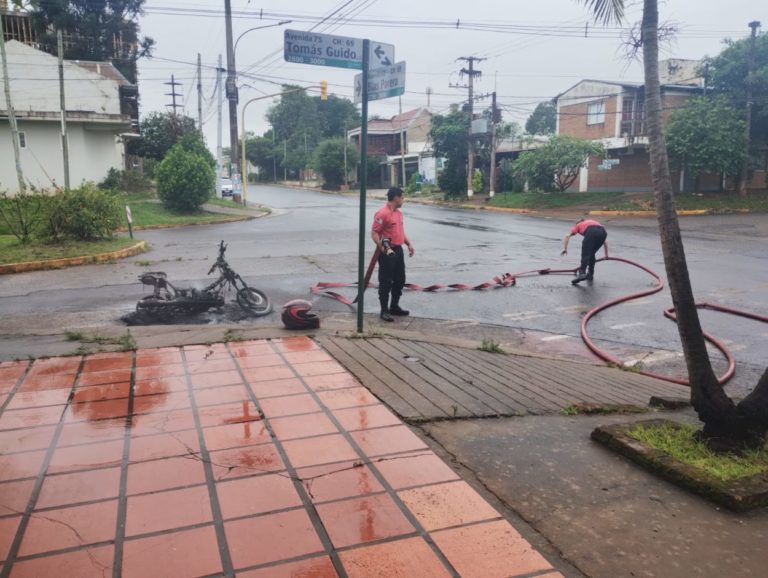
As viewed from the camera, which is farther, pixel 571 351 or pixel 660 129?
pixel 571 351

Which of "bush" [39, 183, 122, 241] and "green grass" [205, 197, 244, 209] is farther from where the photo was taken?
"green grass" [205, 197, 244, 209]

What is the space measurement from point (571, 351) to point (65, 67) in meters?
28.7

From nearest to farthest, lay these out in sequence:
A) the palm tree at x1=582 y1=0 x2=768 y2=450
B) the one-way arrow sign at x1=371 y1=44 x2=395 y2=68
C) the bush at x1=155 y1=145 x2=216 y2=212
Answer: the palm tree at x1=582 y1=0 x2=768 y2=450 → the one-way arrow sign at x1=371 y1=44 x2=395 y2=68 → the bush at x1=155 y1=145 x2=216 y2=212

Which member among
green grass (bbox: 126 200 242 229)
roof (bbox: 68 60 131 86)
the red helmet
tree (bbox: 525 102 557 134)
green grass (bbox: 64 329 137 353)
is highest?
tree (bbox: 525 102 557 134)

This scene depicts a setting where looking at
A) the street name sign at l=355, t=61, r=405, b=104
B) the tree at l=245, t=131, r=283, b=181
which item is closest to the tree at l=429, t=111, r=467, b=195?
the street name sign at l=355, t=61, r=405, b=104

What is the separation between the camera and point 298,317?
605 cm

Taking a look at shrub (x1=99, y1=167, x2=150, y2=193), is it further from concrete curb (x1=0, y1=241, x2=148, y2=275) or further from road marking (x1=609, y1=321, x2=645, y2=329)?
road marking (x1=609, y1=321, x2=645, y2=329)

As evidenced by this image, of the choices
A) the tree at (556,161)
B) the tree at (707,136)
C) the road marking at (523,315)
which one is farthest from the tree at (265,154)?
the road marking at (523,315)

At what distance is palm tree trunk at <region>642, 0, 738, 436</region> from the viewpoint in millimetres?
3502

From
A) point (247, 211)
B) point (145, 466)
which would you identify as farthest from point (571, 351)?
point (247, 211)

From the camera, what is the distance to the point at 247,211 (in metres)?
29.0

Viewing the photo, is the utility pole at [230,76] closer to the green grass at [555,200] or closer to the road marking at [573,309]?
the green grass at [555,200]

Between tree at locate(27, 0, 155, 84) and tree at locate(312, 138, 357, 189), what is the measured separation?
17451mm

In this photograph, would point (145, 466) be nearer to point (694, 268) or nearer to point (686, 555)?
point (686, 555)
